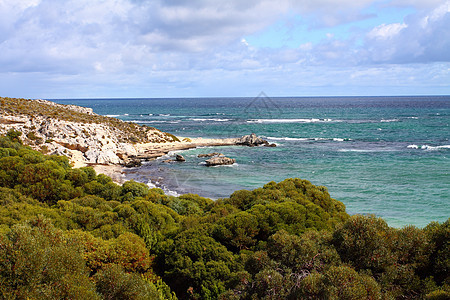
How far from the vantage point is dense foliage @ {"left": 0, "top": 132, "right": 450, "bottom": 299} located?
6832mm

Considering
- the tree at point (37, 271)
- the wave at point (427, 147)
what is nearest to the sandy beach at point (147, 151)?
the tree at point (37, 271)

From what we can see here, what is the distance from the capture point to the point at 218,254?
10773mm

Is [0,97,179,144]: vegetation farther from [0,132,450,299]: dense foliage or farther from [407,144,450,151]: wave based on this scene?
[407,144,450,151]: wave

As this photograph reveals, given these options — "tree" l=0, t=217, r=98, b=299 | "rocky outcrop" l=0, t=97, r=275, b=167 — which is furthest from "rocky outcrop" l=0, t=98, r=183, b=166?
"tree" l=0, t=217, r=98, b=299

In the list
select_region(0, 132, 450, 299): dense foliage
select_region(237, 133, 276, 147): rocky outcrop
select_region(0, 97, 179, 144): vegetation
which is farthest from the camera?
select_region(237, 133, 276, 147): rocky outcrop

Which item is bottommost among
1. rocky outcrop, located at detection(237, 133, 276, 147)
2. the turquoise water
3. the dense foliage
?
the turquoise water

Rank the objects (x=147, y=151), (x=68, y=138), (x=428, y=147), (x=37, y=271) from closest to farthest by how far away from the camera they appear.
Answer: (x=37, y=271)
(x=68, y=138)
(x=147, y=151)
(x=428, y=147)

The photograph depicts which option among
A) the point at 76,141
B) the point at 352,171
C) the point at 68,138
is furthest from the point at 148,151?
the point at 352,171

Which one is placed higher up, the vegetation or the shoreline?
the vegetation

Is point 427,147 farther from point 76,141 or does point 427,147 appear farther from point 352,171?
point 76,141

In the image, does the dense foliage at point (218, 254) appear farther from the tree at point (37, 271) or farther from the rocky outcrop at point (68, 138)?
the rocky outcrop at point (68, 138)

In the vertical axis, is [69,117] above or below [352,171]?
above

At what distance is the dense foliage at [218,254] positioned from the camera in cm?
683

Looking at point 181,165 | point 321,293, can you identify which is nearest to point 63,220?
point 321,293
